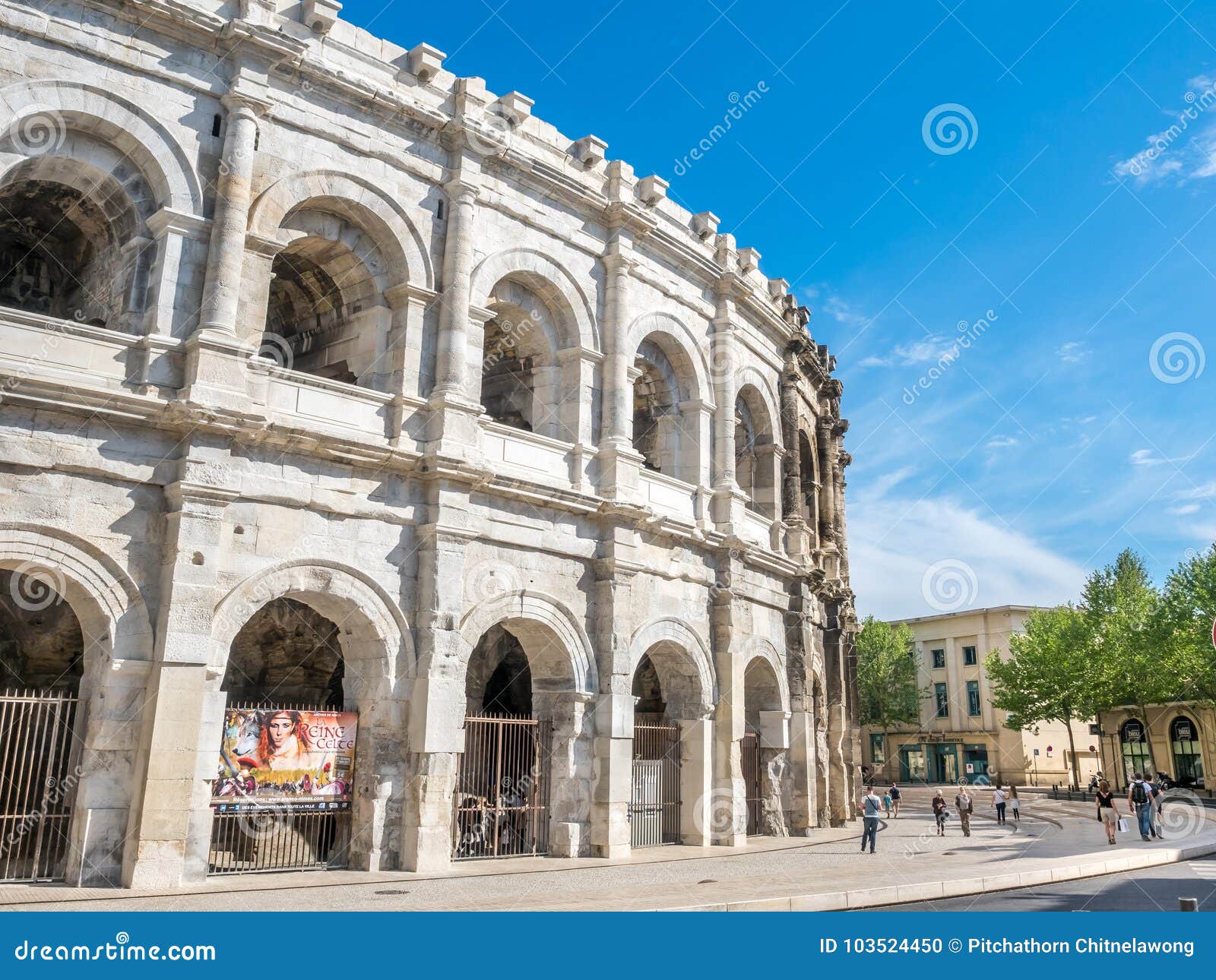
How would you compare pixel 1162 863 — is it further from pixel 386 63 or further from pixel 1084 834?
pixel 386 63

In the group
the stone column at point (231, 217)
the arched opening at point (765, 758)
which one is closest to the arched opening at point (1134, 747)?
the arched opening at point (765, 758)

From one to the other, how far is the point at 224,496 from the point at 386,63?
6.95 m

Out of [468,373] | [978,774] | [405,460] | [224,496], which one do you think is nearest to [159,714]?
[224,496]

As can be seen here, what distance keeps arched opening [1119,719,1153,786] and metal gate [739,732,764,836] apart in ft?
96.5

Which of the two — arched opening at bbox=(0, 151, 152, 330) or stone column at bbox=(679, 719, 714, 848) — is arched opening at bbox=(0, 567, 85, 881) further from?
stone column at bbox=(679, 719, 714, 848)

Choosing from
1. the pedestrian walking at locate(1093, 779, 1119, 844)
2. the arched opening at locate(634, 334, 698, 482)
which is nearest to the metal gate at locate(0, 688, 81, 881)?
the arched opening at locate(634, 334, 698, 482)

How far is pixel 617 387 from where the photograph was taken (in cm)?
1672

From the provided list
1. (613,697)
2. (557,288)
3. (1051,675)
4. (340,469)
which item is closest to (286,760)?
(340,469)

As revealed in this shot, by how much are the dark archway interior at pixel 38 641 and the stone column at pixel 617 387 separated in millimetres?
7771

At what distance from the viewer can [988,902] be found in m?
11.3

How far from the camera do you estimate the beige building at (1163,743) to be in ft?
128

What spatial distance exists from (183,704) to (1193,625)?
3252 centimetres

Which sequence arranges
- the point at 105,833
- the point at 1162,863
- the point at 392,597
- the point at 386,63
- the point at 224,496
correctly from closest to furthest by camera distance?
the point at 105,833
the point at 224,496
the point at 392,597
the point at 386,63
the point at 1162,863

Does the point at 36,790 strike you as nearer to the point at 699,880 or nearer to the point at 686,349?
the point at 699,880
